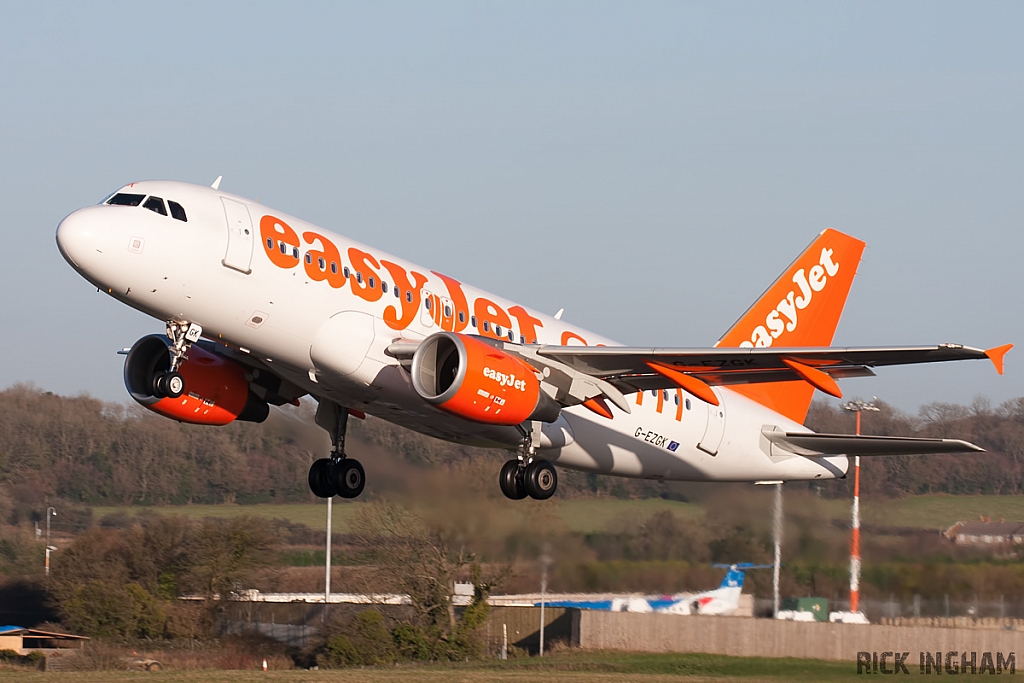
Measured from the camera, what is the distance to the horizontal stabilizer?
2511cm

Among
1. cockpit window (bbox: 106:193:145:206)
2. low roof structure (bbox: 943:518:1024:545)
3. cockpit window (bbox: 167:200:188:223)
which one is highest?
cockpit window (bbox: 106:193:145:206)

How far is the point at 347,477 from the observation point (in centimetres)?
2781

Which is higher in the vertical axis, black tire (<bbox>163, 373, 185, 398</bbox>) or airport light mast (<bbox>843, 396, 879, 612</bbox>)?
black tire (<bbox>163, 373, 185, 398</bbox>)

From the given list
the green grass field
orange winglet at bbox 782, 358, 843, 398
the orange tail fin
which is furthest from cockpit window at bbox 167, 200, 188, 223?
the green grass field

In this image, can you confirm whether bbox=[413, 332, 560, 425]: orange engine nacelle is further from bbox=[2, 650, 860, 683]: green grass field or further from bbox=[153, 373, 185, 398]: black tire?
bbox=[2, 650, 860, 683]: green grass field

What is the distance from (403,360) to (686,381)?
17.5ft

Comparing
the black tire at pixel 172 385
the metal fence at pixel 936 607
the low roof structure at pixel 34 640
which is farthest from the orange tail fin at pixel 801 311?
the low roof structure at pixel 34 640

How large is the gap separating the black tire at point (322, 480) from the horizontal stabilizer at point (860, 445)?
10.1 m

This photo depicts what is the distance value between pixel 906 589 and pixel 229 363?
18.3 meters

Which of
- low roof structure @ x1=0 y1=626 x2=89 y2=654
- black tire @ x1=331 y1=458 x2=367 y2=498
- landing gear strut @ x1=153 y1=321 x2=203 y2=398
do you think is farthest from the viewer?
low roof structure @ x1=0 y1=626 x2=89 y2=654

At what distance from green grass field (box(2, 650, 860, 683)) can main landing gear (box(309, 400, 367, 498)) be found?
27.1 ft

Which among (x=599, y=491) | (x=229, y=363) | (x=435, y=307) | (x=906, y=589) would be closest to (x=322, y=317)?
(x=435, y=307)

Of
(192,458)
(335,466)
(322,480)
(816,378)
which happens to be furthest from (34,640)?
(816,378)

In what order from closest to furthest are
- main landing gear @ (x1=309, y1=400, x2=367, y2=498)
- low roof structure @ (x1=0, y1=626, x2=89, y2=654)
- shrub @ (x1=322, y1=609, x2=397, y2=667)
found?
main landing gear @ (x1=309, y1=400, x2=367, y2=498) → low roof structure @ (x1=0, y1=626, x2=89, y2=654) → shrub @ (x1=322, y1=609, x2=397, y2=667)
